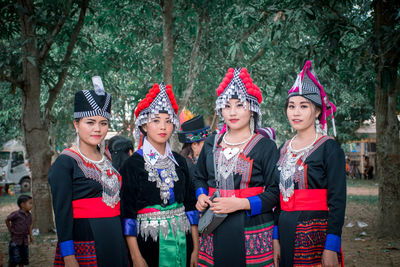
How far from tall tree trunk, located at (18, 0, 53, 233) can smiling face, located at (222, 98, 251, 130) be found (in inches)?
244

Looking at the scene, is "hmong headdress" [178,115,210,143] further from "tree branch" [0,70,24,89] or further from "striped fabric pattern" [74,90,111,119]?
"tree branch" [0,70,24,89]

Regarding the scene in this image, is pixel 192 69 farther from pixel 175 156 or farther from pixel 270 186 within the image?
pixel 270 186

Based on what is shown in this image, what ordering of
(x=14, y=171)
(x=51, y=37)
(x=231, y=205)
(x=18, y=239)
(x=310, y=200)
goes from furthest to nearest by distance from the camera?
(x=14, y=171)
(x=51, y=37)
(x=18, y=239)
(x=310, y=200)
(x=231, y=205)

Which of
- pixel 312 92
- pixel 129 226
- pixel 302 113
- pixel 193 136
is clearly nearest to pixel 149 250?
pixel 129 226

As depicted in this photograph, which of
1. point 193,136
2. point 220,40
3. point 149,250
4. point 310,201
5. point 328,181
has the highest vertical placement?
point 220,40

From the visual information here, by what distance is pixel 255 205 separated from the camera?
307 cm

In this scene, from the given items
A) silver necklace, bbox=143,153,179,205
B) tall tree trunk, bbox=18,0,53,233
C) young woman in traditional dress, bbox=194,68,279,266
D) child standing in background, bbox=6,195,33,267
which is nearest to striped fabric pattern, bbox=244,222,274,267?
young woman in traditional dress, bbox=194,68,279,266

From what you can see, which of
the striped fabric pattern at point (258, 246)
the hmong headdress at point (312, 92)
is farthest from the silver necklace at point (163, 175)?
the hmong headdress at point (312, 92)

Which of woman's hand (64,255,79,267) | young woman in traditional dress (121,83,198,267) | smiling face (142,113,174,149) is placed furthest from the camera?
smiling face (142,113,174,149)

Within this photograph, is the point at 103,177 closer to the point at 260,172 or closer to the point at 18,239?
the point at 260,172

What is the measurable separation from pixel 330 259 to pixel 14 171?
20772 millimetres

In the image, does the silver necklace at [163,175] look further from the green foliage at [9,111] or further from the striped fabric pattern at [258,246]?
the green foliage at [9,111]

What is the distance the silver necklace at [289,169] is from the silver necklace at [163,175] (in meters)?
0.94

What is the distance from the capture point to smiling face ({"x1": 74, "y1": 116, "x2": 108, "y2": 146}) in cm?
330
